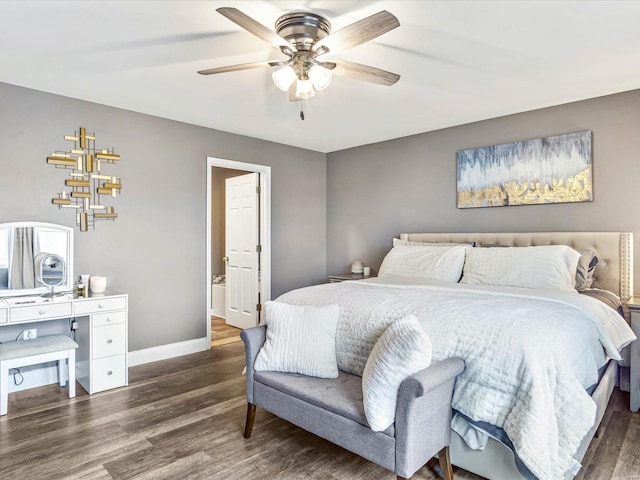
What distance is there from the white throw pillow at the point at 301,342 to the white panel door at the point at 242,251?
8.80 ft

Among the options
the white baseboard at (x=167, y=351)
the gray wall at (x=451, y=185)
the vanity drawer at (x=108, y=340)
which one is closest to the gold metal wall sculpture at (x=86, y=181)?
the vanity drawer at (x=108, y=340)

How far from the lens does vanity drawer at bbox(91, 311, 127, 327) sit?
10.4 feet

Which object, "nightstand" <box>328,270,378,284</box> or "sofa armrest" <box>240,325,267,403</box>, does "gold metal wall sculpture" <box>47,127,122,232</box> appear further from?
"nightstand" <box>328,270,378,284</box>

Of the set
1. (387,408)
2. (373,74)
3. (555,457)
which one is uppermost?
(373,74)

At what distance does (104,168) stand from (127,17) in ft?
5.99

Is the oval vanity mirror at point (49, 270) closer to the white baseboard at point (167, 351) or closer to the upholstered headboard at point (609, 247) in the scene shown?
the white baseboard at point (167, 351)

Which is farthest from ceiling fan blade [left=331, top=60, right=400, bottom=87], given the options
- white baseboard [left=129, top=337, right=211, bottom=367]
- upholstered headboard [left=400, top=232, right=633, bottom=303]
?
white baseboard [left=129, top=337, right=211, bottom=367]

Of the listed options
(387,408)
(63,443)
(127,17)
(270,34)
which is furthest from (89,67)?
(387,408)

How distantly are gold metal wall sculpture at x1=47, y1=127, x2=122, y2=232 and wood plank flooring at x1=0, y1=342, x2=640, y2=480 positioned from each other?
1.52m

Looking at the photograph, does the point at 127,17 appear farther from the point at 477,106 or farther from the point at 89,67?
the point at 477,106

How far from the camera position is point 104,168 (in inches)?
143

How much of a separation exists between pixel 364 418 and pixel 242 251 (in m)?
3.69

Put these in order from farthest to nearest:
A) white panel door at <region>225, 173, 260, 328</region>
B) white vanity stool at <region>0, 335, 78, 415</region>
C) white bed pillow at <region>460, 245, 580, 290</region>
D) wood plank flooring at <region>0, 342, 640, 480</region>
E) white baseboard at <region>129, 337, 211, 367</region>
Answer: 1. white panel door at <region>225, 173, 260, 328</region>
2. white baseboard at <region>129, 337, 211, 367</region>
3. white bed pillow at <region>460, 245, 580, 290</region>
4. white vanity stool at <region>0, 335, 78, 415</region>
5. wood plank flooring at <region>0, 342, 640, 480</region>

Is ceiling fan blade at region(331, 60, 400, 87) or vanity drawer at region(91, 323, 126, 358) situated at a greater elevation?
ceiling fan blade at region(331, 60, 400, 87)
